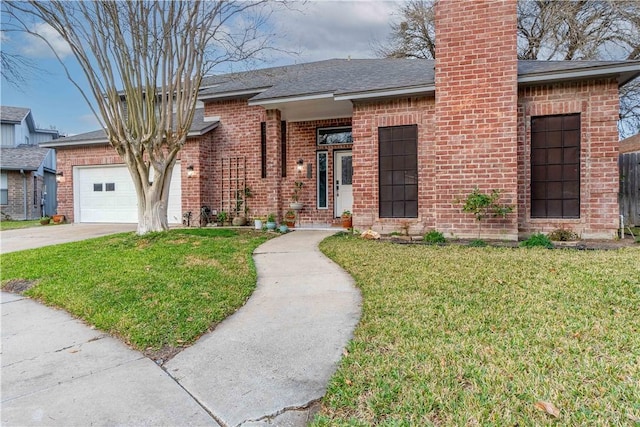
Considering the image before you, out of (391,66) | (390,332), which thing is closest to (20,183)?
(391,66)

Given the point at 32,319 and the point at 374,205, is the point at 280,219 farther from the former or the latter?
the point at 32,319

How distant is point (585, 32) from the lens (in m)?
14.9

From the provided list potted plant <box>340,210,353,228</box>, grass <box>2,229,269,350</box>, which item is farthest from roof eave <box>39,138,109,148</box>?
potted plant <box>340,210,353,228</box>

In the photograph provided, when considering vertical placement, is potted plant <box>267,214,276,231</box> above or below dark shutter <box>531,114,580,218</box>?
below

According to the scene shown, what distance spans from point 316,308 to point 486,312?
1563mm

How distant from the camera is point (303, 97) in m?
9.15

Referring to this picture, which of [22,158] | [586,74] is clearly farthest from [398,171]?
[22,158]

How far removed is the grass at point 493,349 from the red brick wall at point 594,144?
102 inches

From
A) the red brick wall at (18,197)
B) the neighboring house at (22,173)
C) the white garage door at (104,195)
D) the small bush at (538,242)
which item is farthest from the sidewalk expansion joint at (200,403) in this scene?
the red brick wall at (18,197)

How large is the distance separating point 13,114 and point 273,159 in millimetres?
22665

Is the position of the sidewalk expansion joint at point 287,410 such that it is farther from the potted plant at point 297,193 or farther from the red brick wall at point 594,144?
the potted plant at point 297,193

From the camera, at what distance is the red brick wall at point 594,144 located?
685cm

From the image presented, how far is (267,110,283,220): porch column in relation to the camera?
1019 cm

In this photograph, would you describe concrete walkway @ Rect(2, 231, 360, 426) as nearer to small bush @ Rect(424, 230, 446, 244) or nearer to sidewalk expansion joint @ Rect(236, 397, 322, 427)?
sidewalk expansion joint @ Rect(236, 397, 322, 427)
